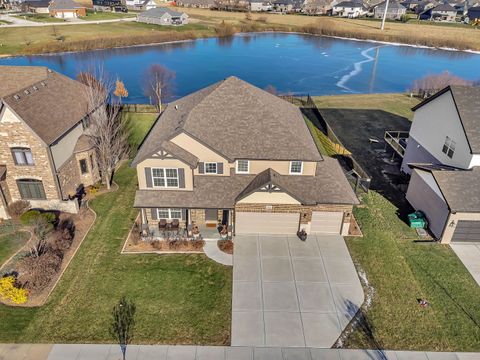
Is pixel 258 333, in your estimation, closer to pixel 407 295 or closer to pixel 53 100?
pixel 407 295

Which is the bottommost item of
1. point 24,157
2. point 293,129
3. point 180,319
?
point 180,319

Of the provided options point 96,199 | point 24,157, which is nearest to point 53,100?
point 24,157

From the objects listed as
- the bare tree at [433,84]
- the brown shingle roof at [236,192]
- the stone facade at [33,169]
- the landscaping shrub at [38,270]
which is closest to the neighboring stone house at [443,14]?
the bare tree at [433,84]

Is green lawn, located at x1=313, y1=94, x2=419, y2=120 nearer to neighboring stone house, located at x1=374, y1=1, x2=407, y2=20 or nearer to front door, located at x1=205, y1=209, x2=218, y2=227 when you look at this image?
front door, located at x1=205, y1=209, x2=218, y2=227

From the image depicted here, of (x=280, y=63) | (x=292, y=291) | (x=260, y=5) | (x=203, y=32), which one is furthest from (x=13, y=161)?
(x=260, y=5)

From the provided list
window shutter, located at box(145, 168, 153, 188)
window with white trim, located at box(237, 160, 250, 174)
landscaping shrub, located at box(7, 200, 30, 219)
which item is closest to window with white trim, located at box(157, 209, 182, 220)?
window shutter, located at box(145, 168, 153, 188)

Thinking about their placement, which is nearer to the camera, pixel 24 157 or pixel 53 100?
pixel 24 157

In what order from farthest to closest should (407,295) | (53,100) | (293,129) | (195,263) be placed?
(53,100) < (293,129) < (195,263) < (407,295)
